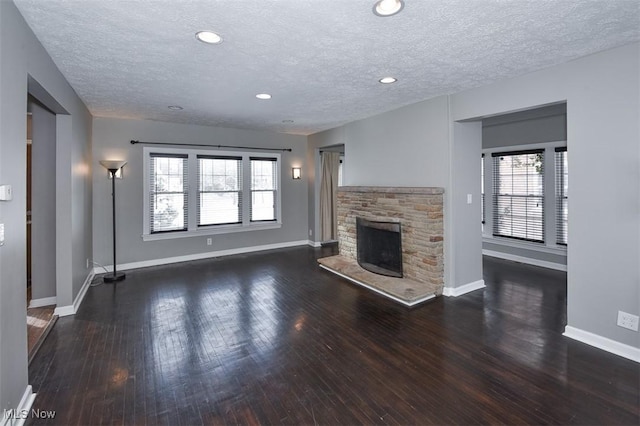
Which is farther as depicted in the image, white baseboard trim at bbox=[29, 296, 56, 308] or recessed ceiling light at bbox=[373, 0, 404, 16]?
white baseboard trim at bbox=[29, 296, 56, 308]

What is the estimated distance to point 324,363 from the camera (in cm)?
263

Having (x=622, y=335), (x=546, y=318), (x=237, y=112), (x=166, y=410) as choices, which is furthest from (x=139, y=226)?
(x=622, y=335)

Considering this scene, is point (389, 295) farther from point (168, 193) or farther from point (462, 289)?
point (168, 193)

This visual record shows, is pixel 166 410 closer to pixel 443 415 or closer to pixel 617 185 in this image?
pixel 443 415

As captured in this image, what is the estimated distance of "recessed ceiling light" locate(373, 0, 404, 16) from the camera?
2.03 meters

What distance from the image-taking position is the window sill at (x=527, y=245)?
17.5ft

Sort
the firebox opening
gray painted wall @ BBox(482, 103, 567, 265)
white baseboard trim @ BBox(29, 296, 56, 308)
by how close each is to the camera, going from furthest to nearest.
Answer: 1. gray painted wall @ BBox(482, 103, 567, 265)
2. the firebox opening
3. white baseboard trim @ BBox(29, 296, 56, 308)

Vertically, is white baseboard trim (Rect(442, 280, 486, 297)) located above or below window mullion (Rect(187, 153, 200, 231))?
below

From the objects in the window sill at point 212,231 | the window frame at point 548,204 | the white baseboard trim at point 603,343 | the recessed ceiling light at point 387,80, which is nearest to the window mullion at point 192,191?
the window sill at point 212,231

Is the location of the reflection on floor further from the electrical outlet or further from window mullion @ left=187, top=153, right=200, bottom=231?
the electrical outlet

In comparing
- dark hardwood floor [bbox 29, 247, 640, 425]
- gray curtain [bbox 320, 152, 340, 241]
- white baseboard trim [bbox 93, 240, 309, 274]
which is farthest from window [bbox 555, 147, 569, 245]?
white baseboard trim [bbox 93, 240, 309, 274]

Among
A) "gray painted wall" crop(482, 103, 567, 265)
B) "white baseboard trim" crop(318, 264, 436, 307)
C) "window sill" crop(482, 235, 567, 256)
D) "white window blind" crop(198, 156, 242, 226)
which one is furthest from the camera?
"white window blind" crop(198, 156, 242, 226)

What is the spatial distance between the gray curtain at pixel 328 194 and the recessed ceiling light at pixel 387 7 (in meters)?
5.45

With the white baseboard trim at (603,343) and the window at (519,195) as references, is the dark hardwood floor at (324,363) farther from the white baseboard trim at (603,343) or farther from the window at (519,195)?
the window at (519,195)
